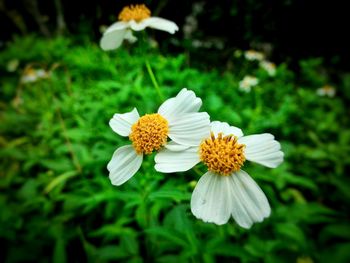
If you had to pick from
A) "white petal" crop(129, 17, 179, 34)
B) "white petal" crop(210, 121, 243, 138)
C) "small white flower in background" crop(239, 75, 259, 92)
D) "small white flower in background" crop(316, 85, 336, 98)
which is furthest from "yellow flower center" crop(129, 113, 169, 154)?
"small white flower in background" crop(316, 85, 336, 98)

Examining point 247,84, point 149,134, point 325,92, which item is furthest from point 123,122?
point 325,92

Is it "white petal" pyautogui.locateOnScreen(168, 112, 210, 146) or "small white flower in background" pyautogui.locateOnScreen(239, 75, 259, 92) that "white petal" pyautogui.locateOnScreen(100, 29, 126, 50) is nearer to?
"white petal" pyautogui.locateOnScreen(168, 112, 210, 146)

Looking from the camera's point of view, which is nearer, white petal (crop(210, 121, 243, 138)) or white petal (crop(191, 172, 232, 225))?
white petal (crop(191, 172, 232, 225))

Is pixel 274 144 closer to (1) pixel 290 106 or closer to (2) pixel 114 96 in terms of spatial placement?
(2) pixel 114 96

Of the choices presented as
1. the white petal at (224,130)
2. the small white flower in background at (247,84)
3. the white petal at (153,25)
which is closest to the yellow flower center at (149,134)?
the white petal at (224,130)

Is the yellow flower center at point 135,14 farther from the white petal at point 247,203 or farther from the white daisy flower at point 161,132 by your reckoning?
the white petal at point 247,203
